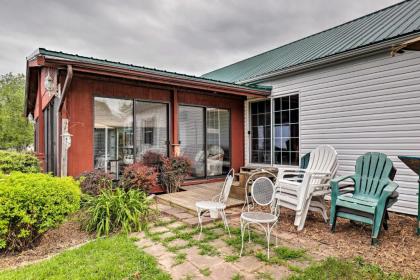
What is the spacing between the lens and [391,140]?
172 inches

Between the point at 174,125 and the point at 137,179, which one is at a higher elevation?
the point at 174,125

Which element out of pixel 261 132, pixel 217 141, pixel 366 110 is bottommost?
pixel 217 141

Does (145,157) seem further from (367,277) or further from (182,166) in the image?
(367,277)

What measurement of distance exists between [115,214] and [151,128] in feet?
8.56

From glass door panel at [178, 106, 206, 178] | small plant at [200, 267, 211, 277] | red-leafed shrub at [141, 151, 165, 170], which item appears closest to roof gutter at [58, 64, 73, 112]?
red-leafed shrub at [141, 151, 165, 170]

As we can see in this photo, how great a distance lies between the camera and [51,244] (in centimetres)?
300

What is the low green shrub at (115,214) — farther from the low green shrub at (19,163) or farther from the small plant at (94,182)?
the low green shrub at (19,163)

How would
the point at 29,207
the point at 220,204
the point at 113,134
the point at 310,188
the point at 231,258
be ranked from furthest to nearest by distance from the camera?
the point at 113,134, the point at 310,188, the point at 220,204, the point at 29,207, the point at 231,258

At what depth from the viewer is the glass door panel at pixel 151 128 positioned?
544cm

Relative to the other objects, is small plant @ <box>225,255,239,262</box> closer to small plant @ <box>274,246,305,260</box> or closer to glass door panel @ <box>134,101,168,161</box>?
small plant @ <box>274,246,305,260</box>

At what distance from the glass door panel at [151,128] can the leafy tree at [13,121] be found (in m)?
18.2

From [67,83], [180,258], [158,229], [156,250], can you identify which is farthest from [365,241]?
[67,83]

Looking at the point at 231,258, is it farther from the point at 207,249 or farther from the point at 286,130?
the point at 286,130

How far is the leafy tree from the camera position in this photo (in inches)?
717
